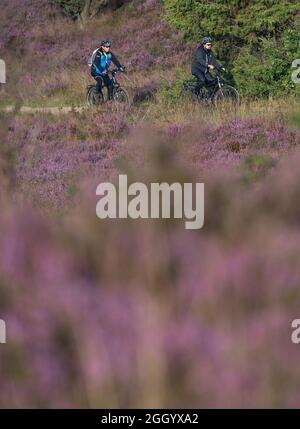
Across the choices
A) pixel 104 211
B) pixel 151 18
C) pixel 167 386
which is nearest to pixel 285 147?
pixel 104 211

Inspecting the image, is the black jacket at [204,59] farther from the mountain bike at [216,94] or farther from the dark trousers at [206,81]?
the mountain bike at [216,94]

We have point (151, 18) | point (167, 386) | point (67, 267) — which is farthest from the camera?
point (151, 18)

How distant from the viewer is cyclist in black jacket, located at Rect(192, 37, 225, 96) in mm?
16423

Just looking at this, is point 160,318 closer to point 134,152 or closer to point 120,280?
point 120,280

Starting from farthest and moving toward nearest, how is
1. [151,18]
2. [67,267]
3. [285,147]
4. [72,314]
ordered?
[151,18], [285,147], [67,267], [72,314]

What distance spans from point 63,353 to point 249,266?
0.56m

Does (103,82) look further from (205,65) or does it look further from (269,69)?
(269,69)

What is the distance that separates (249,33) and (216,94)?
7.46ft

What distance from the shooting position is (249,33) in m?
18.1

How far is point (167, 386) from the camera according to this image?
229 cm

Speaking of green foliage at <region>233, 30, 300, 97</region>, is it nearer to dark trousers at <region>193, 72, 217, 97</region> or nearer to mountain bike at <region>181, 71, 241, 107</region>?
mountain bike at <region>181, 71, 241, 107</region>

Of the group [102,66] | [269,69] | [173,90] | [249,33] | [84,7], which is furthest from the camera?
[84,7]

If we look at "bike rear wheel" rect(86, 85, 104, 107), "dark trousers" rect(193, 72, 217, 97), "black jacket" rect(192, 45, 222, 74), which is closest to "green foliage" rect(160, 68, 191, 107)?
"dark trousers" rect(193, 72, 217, 97)

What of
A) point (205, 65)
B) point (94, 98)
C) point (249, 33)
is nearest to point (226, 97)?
point (205, 65)
